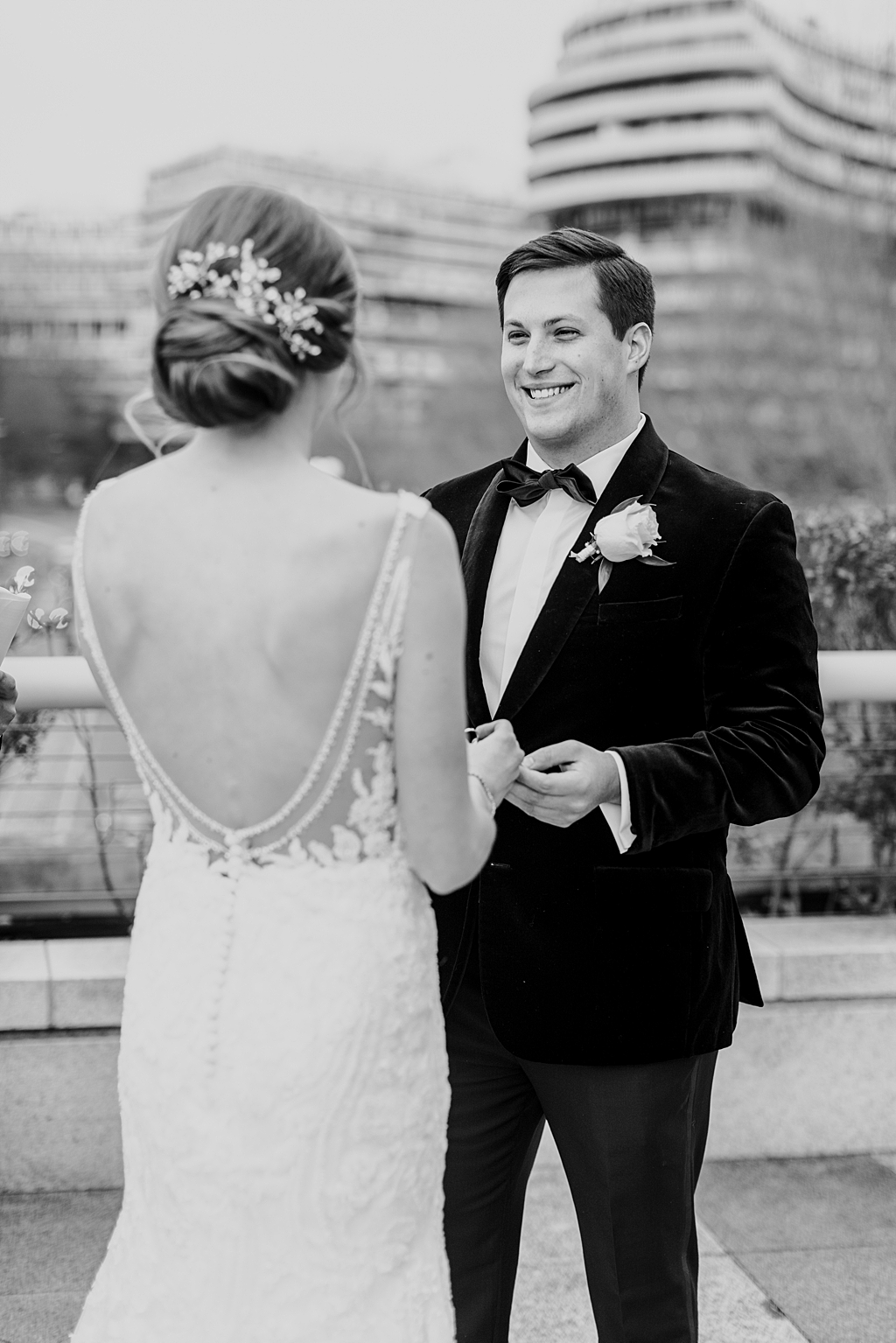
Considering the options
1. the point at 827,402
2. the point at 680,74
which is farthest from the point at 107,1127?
the point at 680,74

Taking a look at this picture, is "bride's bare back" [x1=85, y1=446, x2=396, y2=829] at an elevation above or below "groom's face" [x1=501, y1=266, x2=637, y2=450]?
below

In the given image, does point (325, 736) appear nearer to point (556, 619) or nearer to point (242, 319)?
point (242, 319)

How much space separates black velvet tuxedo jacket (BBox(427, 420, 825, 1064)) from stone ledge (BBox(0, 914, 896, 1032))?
5.01 feet

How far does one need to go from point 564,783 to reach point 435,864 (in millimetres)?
455

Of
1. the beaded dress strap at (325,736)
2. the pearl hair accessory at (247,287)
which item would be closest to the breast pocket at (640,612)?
the beaded dress strap at (325,736)

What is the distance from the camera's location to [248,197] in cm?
174

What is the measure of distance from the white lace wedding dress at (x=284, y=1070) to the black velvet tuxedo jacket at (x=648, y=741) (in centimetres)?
64

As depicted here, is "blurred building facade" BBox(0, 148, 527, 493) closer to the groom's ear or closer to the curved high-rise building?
the groom's ear

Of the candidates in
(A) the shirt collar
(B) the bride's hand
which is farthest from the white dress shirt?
(B) the bride's hand

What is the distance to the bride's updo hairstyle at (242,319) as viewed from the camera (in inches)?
66.1

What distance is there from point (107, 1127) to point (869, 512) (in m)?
3.45

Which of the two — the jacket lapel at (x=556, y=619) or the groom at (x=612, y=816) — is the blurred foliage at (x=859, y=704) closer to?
the groom at (x=612, y=816)

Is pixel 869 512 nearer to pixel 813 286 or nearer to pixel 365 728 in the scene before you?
pixel 365 728

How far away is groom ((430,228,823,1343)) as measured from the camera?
2373 millimetres
